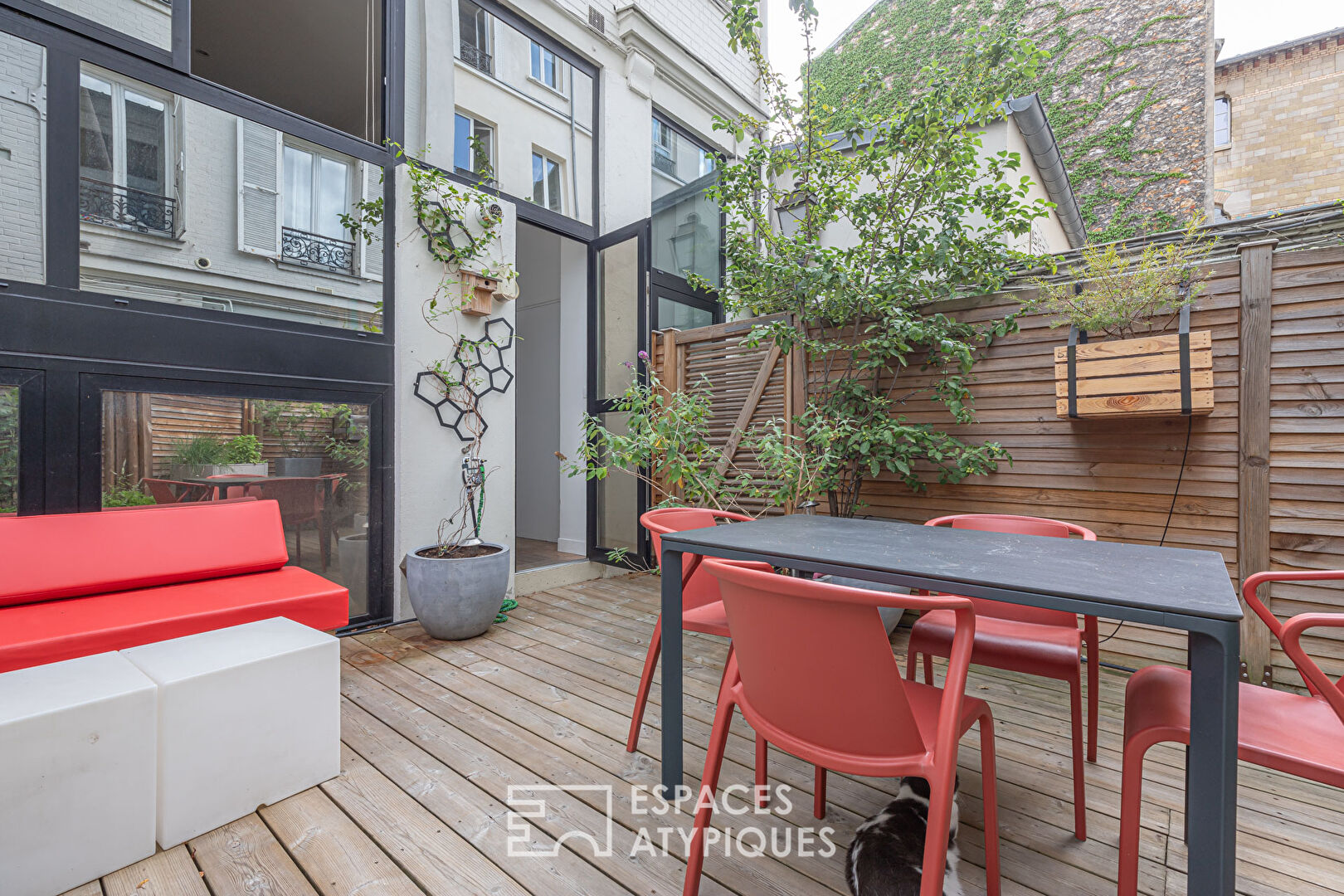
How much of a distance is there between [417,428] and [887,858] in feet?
9.98

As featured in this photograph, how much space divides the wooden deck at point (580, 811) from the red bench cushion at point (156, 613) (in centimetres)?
45

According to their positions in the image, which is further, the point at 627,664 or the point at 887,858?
the point at 627,664

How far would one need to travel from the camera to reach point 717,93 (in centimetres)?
565

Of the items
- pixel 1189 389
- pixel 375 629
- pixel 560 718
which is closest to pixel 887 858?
pixel 560 718

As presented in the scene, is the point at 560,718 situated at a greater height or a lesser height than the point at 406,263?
lesser

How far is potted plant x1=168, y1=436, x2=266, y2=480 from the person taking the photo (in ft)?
8.60

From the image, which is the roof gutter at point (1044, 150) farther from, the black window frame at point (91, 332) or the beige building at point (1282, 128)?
the beige building at point (1282, 128)

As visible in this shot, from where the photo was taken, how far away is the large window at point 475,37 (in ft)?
12.2

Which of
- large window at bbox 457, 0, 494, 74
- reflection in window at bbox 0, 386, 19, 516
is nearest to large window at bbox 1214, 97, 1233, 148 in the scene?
large window at bbox 457, 0, 494, 74

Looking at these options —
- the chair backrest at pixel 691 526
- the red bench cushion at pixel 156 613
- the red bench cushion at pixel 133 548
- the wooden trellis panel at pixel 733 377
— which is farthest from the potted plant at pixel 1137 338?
the red bench cushion at pixel 133 548

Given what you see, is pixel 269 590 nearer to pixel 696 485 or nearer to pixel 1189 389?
pixel 696 485

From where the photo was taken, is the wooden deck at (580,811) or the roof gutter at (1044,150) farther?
the roof gutter at (1044,150)

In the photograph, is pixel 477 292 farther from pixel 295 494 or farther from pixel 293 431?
pixel 295 494

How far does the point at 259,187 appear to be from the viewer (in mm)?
2859
